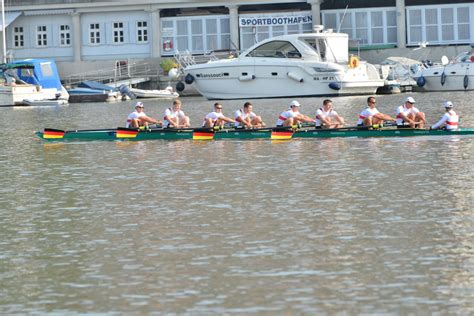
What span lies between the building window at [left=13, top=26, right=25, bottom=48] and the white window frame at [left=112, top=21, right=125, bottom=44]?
615cm

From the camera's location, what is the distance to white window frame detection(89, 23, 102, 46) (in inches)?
3142

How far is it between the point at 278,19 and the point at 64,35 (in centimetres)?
1375

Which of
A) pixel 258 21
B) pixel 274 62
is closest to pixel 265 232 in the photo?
pixel 274 62

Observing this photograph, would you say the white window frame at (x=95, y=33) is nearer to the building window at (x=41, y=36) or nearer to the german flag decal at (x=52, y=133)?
the building window at (x=41, y=36)

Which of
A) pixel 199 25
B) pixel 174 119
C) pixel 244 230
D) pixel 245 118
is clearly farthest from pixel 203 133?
pixel 199 25

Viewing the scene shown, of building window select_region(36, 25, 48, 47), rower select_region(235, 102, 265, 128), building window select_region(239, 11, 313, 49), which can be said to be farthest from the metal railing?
rower select_region(235, 102, 265, 128)

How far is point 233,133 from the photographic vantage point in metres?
38.2

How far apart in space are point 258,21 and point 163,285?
202 feet

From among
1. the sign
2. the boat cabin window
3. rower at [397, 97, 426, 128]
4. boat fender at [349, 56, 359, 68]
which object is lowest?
rower at [397, 97, 426, 128]

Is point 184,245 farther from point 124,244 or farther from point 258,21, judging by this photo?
point 258,21

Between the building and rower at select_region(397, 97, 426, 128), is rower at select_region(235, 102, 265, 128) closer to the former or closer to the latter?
rower at select_region(397, 97, 426, 128)

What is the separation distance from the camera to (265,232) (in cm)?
2034

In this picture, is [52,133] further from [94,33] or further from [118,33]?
[94,33]

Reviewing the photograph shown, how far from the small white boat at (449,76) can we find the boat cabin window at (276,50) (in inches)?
293
